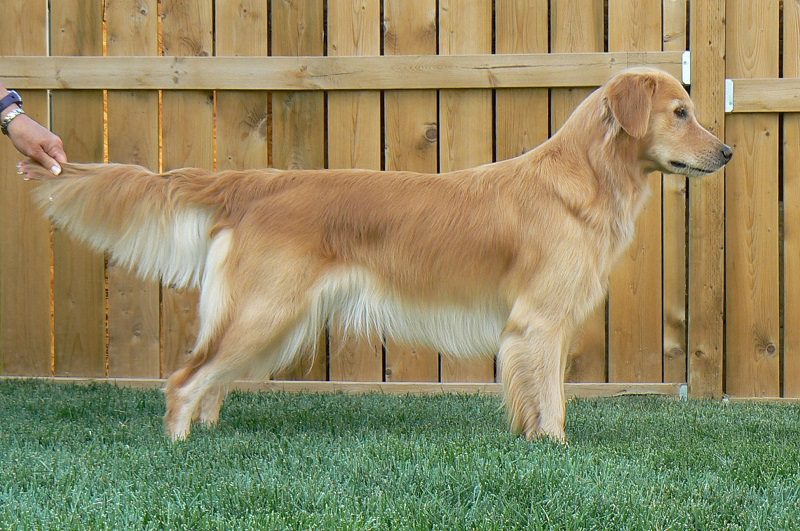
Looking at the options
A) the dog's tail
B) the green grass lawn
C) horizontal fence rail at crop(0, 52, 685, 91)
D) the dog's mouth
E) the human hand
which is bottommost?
the green grass lawn

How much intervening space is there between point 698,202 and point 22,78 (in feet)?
12.7

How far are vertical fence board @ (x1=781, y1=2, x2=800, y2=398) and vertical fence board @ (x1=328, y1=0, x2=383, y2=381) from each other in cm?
228

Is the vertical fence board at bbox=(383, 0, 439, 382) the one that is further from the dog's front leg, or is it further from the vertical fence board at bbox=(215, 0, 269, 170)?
the dog's front leg

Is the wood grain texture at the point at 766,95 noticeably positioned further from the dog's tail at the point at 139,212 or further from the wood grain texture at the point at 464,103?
the dog's tail at the point at 139,212

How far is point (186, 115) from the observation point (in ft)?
17.3

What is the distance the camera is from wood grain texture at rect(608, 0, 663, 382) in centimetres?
518

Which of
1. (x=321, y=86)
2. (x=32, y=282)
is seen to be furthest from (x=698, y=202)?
(x=32, y=282)

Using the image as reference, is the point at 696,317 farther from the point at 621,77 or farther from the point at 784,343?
the point at 621,77

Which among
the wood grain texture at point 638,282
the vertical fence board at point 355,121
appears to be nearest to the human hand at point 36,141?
the vertical fence board at point 355,121

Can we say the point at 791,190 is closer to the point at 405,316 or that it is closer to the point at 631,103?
the point at 631,103

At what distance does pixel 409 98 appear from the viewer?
17.1 ft

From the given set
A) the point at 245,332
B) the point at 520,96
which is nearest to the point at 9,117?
the point at 245,332

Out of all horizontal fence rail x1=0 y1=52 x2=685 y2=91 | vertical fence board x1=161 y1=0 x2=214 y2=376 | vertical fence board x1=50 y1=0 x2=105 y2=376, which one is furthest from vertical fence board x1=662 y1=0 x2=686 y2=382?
vertical fence board x1=50 y1=0 x2=105 y2=376

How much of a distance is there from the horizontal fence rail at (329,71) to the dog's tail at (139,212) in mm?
1316
